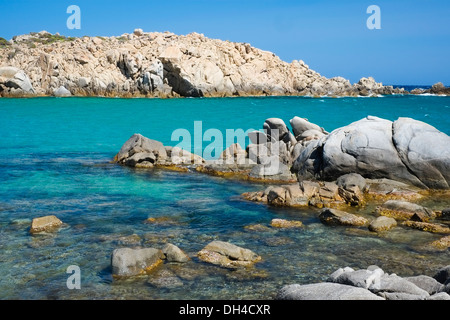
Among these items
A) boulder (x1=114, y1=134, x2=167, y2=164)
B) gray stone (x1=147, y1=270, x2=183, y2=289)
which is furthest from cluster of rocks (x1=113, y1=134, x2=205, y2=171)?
gray stone (x1=147, y1=270, x2=183, y2=289)

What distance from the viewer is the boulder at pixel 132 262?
10977 millimetres

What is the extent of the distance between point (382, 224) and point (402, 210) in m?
2.05

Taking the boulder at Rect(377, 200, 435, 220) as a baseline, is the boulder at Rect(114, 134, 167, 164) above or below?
above

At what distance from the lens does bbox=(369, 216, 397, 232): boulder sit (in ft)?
47.8

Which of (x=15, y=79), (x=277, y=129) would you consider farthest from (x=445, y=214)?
(x=15, y=79)

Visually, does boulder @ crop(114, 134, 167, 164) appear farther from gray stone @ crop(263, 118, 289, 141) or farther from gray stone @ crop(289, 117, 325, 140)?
gray stone @ crop(289, 117, 325, 140)

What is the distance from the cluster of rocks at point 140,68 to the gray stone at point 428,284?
334 feet

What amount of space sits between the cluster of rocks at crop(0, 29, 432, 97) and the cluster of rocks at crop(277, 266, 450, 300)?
10182 centimetres

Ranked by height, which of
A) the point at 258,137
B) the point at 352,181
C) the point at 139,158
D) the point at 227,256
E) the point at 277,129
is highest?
the point at 277,129

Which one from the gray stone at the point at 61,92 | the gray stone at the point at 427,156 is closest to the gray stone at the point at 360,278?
the gray stone at the point at 427,156

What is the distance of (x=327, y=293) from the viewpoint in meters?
8.53

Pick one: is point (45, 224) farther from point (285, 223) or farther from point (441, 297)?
point (441, 297)

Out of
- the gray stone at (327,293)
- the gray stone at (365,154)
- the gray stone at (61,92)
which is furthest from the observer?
the gray stone at (61,92)

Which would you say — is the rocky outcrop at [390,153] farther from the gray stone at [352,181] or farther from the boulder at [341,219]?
the boulder at [341,219]
